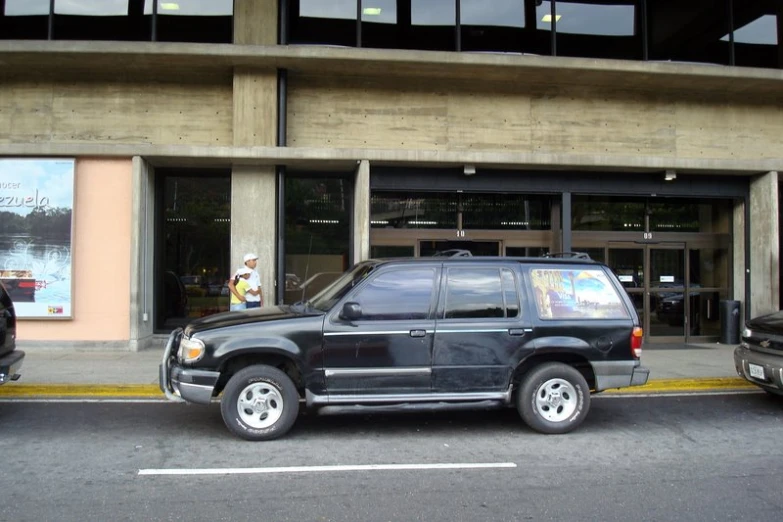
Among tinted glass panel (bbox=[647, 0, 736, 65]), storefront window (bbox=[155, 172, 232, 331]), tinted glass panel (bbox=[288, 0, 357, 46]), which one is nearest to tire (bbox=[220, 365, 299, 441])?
storefront window (bbox=[155, 172, 232, 331])

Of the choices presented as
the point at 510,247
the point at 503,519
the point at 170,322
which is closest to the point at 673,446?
the point at 503,519

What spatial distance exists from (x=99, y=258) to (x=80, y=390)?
397 cm

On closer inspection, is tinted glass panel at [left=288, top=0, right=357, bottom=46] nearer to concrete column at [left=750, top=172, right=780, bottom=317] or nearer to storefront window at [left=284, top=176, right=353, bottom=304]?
storefront window at [left=284, top=176, right=353, bottom=304]

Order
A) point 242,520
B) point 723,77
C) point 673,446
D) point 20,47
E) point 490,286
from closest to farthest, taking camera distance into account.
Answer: point 242,520 → point 673,446 → point 490,286 → point 20,47 → point 723,77

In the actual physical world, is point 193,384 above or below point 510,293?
below

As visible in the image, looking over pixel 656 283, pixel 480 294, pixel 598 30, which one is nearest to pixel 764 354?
pixel 480 294

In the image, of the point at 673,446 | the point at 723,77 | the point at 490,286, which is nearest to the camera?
the point at 673,446

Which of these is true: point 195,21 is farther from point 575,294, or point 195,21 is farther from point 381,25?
point 575,294

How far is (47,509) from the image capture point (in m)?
4.11

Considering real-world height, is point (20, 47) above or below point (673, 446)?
above

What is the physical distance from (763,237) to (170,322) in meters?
12.9

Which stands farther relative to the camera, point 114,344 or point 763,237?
point 763,237

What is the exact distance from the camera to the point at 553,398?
6.18 meters

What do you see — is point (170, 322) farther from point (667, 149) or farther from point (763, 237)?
point (763, 237)
